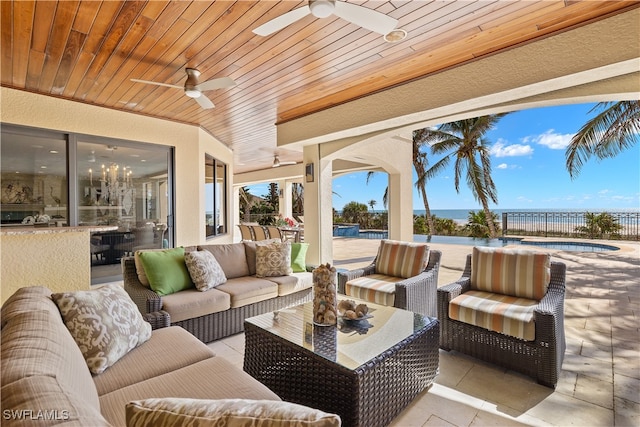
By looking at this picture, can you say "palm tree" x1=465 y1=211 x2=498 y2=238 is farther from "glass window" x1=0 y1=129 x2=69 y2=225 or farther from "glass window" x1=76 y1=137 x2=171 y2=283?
"glass window" x1=0 y1=129 x2=69 y2=225

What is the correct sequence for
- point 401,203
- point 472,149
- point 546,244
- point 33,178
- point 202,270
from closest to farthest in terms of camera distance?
point 202,270, point 33,178, point 401,203, point 546,244, point 472,149

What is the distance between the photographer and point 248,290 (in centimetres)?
321

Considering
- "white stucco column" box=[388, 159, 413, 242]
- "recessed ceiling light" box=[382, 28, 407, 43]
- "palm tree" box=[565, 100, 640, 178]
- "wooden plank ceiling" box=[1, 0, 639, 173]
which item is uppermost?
"wooden plank ceiling" box=[1, 0, 639, 173]

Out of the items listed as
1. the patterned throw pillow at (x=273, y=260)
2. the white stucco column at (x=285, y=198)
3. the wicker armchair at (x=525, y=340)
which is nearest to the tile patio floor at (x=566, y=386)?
the wicker armchair at (x=525, y=340)

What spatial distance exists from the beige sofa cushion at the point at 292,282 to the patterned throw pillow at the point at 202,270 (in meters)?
0.65

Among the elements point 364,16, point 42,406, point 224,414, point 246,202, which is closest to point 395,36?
point 364,16

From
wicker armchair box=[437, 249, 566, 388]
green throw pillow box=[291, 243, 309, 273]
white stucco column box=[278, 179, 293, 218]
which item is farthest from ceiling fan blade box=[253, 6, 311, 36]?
white stucco column box=[278, 179, 293, 218]

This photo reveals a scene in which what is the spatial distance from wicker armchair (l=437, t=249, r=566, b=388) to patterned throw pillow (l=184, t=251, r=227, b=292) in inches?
86.8

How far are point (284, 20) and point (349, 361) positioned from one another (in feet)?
7.16

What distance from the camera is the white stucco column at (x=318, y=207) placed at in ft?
17.6

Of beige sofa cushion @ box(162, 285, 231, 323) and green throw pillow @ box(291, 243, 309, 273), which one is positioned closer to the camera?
beige sofa cushion @ box(162, 285, 231, 323)

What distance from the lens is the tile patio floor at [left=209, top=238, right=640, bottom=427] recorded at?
189cm

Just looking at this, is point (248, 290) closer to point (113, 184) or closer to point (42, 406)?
point (42, 406)

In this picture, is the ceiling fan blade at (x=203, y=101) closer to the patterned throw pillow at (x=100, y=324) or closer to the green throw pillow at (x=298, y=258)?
the green throw pillow at (x=298, y=258)
